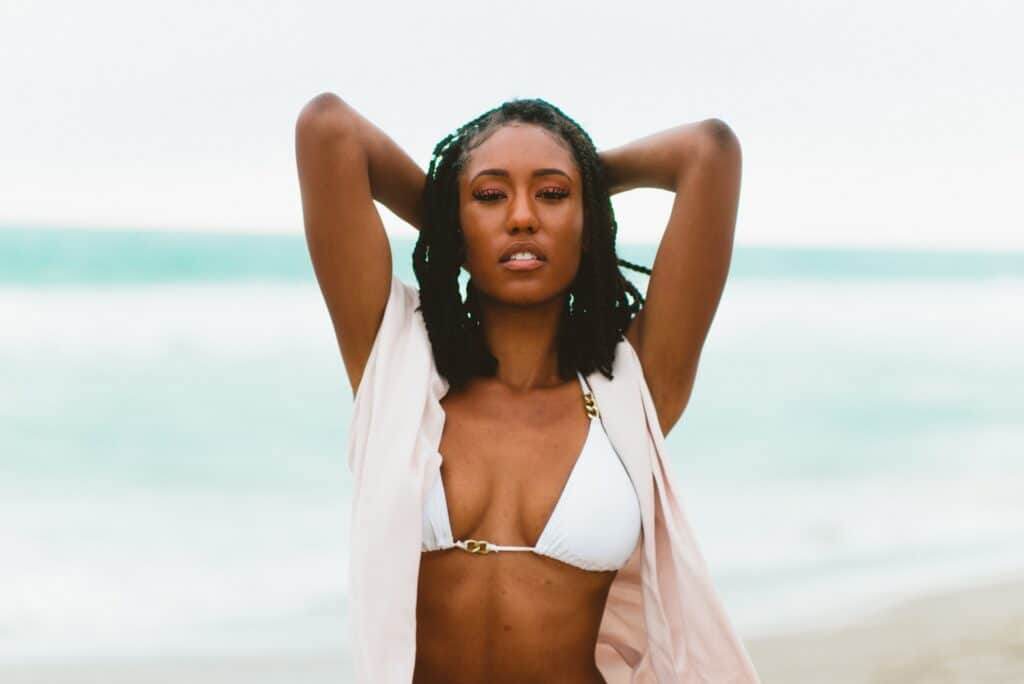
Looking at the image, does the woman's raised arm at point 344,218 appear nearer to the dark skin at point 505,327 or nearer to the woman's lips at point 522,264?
the dark skin at point 505,327

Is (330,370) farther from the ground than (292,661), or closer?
farther from the ground

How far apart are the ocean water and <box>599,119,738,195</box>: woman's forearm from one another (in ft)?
1.93

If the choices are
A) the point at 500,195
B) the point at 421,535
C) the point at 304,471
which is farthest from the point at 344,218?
the point at 304,471

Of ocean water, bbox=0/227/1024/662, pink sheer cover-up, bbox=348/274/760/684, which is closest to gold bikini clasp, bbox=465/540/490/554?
pink sheer cover-up, bbox=348/274/760/684

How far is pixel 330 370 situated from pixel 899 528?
6844 millimetres

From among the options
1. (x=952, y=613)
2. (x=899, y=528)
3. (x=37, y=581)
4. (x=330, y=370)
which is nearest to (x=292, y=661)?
(x=37, y=581)

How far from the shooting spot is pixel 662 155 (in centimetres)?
276

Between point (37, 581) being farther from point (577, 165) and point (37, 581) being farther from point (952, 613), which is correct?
point (577, 165)

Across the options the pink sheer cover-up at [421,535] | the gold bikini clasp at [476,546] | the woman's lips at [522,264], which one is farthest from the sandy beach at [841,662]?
the woman's lips at [522,264]

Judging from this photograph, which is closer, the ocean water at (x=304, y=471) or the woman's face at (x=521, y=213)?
the woman's face at (x=521, y=213)

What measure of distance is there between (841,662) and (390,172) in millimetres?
3319

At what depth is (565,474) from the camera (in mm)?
2566

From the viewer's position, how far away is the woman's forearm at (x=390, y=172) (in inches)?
102

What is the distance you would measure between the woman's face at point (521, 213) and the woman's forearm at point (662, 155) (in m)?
0.20
